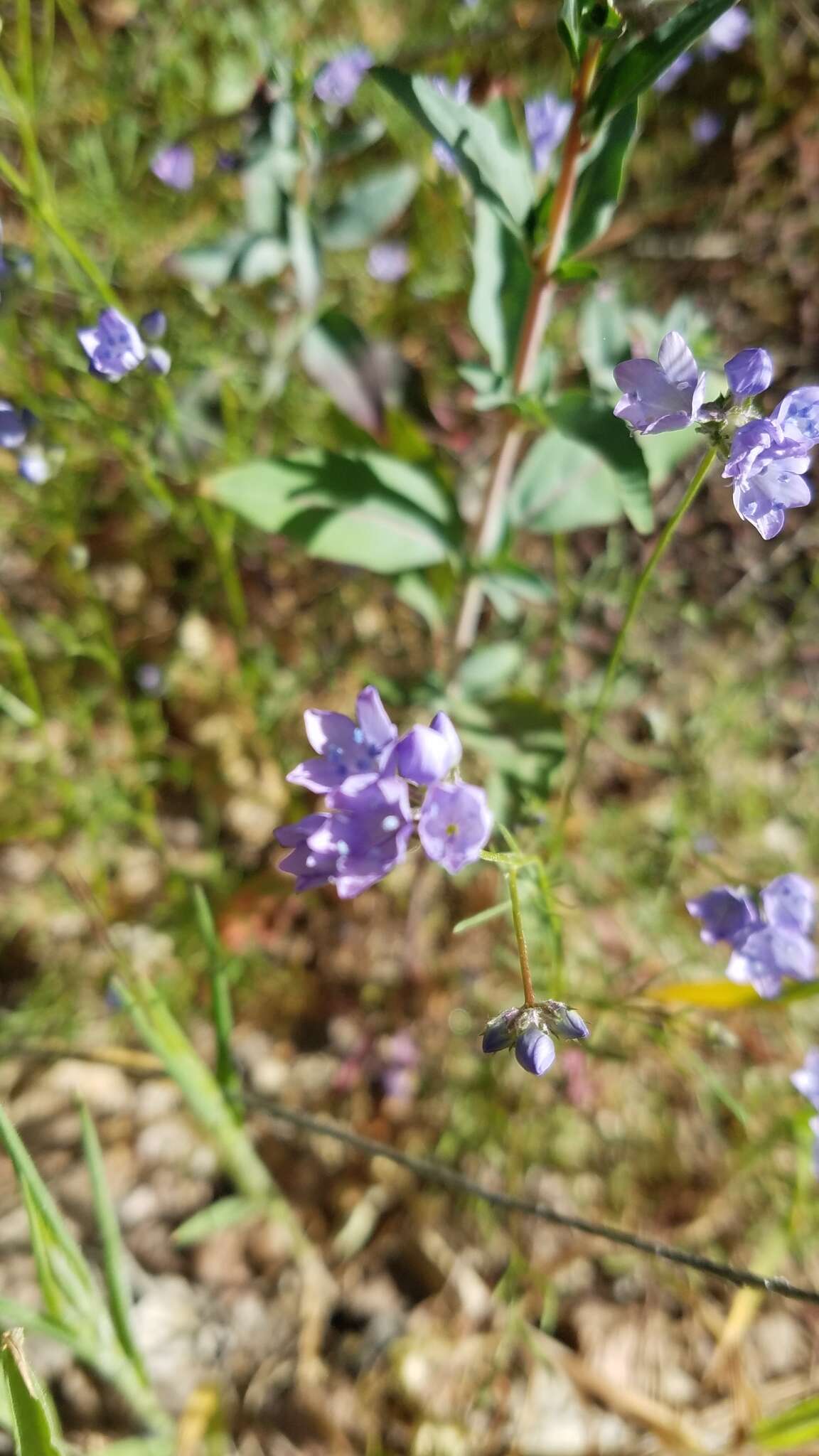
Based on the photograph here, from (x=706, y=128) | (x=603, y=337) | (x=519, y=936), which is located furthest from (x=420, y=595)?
(x=706, y=128)

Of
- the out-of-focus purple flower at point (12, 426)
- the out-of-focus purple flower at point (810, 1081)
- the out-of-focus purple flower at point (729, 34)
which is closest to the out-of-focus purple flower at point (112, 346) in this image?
the out-of-focus purple flower at point (12, 426)

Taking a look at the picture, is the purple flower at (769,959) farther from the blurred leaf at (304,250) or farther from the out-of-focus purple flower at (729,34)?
the out-of-focus purple flower at (729,34)

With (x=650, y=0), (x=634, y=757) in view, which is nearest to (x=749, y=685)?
(x=634, y=757)

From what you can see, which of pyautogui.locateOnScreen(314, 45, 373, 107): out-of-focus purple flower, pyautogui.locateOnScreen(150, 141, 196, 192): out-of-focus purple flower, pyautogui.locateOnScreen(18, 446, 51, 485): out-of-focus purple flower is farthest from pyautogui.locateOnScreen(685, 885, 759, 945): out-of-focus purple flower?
pyautogui.locateOnScreen(150, 141, 196, 192): out-of-focus purple flower

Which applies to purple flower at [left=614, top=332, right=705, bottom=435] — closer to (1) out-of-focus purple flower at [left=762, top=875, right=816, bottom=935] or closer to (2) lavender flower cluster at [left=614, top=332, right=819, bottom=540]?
(2) lavender flower cluster at [left=614, top=332, right=819, bottom=540]

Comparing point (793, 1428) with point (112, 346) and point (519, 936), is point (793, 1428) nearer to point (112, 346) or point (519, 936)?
point (519, 936)

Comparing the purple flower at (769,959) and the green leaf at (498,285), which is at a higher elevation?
the green leaf at (498,285)
